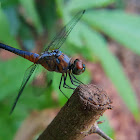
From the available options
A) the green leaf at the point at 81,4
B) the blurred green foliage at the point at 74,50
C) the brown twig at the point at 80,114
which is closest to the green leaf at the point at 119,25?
the blurred green foliage at the point at 74,50

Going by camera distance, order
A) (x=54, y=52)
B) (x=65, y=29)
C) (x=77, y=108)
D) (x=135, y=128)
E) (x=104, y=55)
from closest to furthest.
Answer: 1. (x=77, y=108)
2. (x=54, y=52)
3. (x=65, y=29)
4. (x=104, y=55)
5. (x=135, y=128)

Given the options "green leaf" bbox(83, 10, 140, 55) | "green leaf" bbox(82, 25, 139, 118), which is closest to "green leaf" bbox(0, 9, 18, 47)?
"green leaf" bbox(82, 25, 139, 118)

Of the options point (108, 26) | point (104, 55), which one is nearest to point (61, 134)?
point (104, 55)

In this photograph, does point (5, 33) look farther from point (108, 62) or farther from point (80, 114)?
point (80, 114)

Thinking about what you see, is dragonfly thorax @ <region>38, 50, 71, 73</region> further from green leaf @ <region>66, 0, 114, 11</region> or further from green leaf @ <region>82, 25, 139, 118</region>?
green leaf @ <region>66, 0, 114, 11</region>

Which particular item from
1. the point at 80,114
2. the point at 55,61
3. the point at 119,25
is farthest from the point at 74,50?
the point at 80,114

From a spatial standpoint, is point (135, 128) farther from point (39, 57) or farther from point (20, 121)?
point (39, 57)
